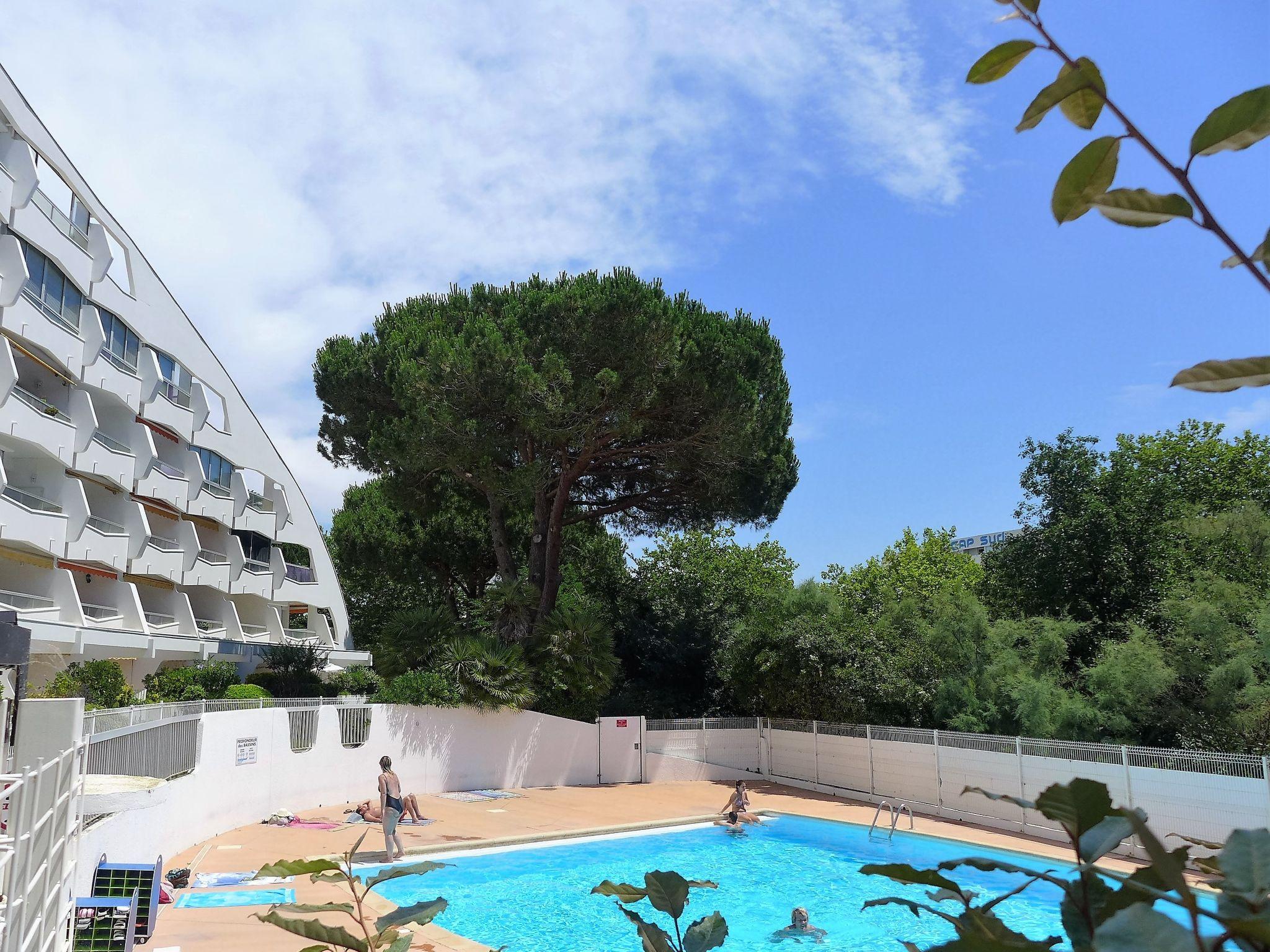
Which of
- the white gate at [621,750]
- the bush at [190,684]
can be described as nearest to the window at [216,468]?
the bush at [190,684]

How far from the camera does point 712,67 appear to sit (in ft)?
18.9

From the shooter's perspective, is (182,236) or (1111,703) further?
(182,236)

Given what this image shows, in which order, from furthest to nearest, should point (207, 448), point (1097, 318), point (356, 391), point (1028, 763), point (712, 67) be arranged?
point (207, 448)
point (356, 391)
point (1028, 763)
point (1097, 318)
point (712, 67)

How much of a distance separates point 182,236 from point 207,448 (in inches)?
422

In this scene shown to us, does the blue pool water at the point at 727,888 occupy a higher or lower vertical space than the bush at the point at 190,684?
lower

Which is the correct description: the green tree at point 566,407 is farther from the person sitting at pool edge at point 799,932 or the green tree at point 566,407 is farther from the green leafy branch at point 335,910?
the green leafy branch at point 335,910

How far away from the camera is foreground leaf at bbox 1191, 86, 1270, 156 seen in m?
0.95

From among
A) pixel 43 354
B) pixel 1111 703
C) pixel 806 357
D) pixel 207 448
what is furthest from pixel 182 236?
pixel 1111 703

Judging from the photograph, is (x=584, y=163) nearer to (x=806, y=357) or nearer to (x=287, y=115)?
(x=287, y=115)

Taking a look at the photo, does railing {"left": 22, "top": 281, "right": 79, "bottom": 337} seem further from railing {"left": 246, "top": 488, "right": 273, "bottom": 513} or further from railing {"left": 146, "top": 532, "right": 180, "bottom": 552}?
railing {"left": 246, "top": 488, "right": 273, "bottom": 513}

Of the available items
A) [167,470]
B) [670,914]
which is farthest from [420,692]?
[670,914]

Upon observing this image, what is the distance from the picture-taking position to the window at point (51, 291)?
24359mm

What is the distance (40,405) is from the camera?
25422mm

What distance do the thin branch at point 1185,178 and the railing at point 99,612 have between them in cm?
3045
